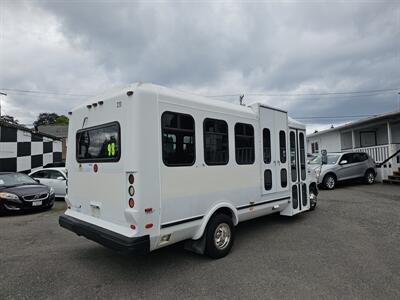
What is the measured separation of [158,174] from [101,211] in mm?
1057

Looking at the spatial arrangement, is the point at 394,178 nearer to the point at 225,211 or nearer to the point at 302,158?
the point at 302,158

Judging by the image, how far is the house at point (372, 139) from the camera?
12453mm

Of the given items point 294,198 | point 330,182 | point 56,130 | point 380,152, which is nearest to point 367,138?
point 380,152

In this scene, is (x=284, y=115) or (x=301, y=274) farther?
(x=284, y=115)

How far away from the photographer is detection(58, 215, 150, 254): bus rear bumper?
2729 millimetres

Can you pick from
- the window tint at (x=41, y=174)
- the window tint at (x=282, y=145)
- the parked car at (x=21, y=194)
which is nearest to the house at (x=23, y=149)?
→ the window tint at (x=41, y=174)

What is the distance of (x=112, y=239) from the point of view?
291 centimetres

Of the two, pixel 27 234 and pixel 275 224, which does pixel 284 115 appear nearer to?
pixel 275 224

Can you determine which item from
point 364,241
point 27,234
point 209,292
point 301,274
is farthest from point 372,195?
point 27,234

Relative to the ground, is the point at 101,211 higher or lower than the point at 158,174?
lower

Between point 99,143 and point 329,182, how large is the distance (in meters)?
10.0

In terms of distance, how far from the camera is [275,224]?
18.1ft

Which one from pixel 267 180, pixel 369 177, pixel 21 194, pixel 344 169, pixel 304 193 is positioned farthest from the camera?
pixel 369 177

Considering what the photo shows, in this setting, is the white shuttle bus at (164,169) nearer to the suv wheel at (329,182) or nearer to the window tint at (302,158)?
the window tint at (302,158)
